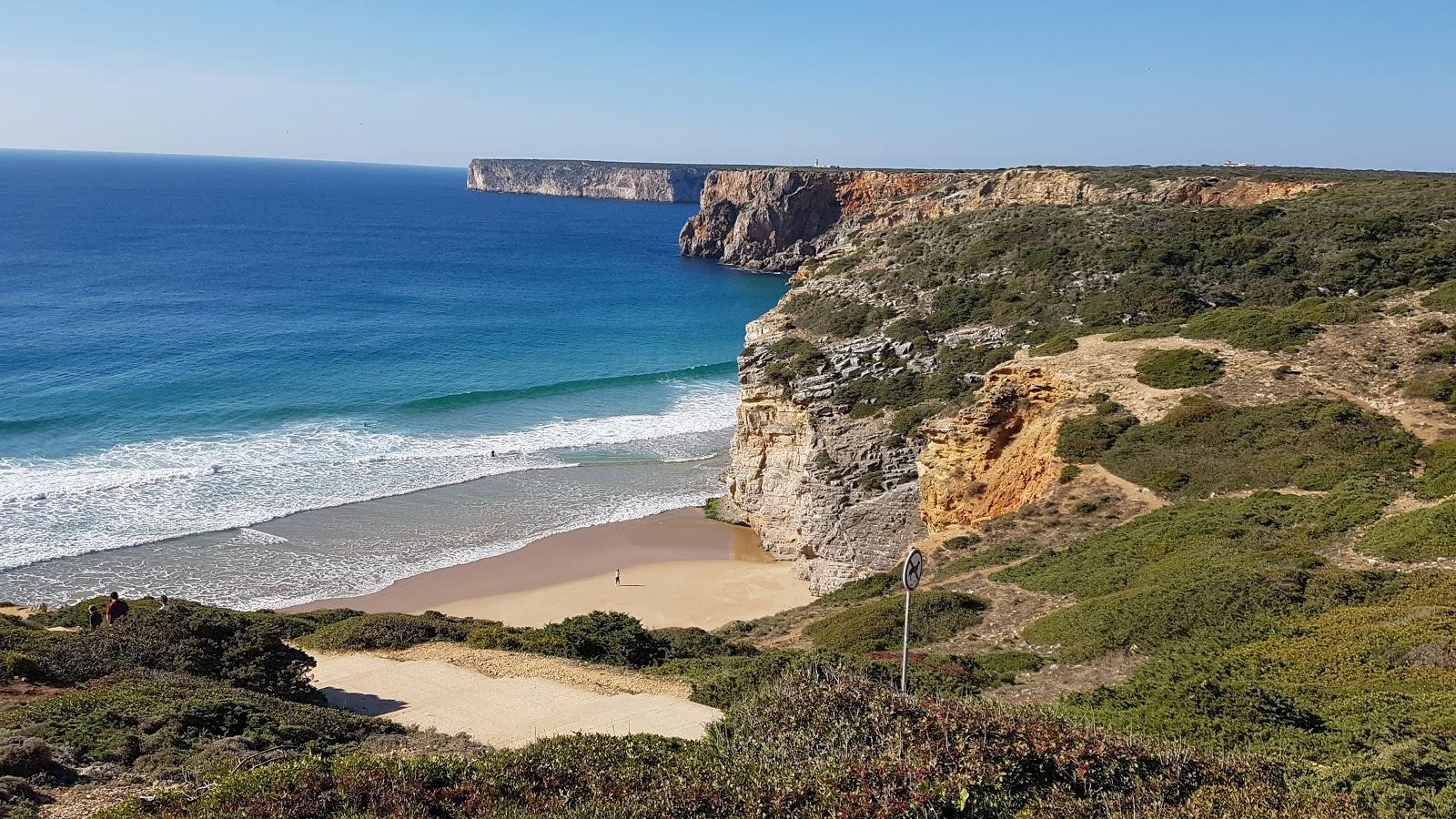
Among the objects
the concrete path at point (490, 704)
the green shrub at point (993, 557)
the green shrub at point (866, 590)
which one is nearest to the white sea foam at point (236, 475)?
the concrete path at point (490, 704)

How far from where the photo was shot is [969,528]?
67.3 ft

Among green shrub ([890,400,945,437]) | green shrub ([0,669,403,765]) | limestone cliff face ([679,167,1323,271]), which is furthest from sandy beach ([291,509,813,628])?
limestone cliff face ([679,167,1323,271])

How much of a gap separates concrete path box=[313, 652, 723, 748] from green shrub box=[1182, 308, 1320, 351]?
17.6m

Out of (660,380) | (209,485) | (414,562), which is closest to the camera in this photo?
(414,562)

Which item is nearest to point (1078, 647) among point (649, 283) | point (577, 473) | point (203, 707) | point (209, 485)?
point (203, 707)

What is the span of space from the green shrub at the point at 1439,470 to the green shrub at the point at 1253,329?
5783 mm

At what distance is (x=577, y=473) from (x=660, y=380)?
16.4 m

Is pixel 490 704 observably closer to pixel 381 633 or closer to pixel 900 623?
Answer: pixel 381 633

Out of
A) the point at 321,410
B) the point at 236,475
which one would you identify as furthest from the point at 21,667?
the point at 321,410

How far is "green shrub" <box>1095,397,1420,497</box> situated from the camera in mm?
16922

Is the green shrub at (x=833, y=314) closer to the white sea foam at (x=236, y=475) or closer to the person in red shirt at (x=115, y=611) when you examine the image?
the white sea foam at (x=236, y=475)

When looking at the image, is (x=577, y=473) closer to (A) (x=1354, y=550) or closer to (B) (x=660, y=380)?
(B) (x=660, y=380)

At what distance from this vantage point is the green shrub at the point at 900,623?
49.0 ft

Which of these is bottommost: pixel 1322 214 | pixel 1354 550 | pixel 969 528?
pixel 969 528
